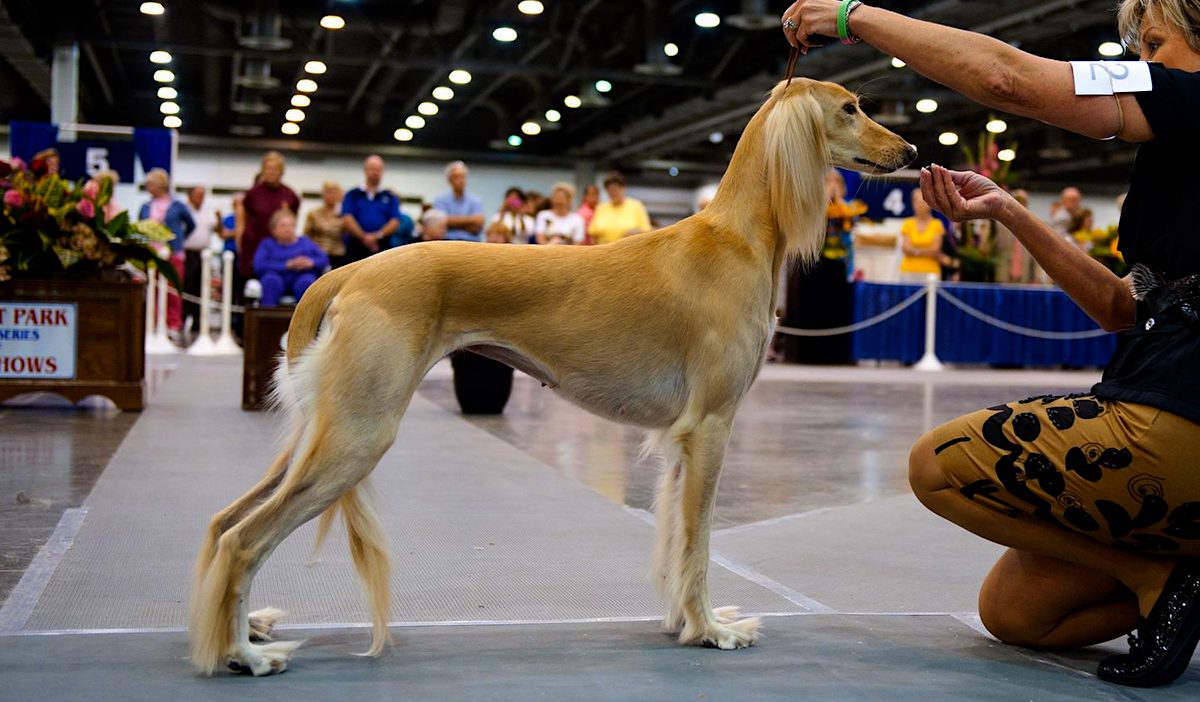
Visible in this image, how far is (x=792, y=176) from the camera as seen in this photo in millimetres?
2713

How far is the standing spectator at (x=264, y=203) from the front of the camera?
35.8 feet

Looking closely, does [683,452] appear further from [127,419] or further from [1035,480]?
[127,419]

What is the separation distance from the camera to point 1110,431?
231 cm

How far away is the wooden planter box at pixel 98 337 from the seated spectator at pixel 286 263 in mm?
1620

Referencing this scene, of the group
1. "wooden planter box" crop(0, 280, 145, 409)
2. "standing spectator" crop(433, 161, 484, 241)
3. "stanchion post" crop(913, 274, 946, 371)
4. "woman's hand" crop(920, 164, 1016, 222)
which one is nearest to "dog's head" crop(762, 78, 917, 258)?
"woman's hand" crop(920, 164, 1016, 222)

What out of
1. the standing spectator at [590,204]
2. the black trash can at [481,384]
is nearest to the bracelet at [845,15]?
the black trash can at [481,384]

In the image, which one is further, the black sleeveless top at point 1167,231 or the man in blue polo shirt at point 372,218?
the man in blue polo shirt at point 372,218

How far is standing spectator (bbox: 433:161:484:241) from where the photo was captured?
31.2 ft

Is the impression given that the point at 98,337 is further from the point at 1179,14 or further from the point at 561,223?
the point at 1179,14

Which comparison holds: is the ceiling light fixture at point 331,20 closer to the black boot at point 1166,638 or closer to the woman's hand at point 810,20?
the woman's hand at point 810,20

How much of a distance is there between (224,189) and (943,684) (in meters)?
27.9

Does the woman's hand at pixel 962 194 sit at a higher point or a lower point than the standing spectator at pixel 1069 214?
lower

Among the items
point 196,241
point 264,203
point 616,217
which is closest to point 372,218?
point 264,203

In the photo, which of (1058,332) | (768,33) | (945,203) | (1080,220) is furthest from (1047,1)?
(945,203)
